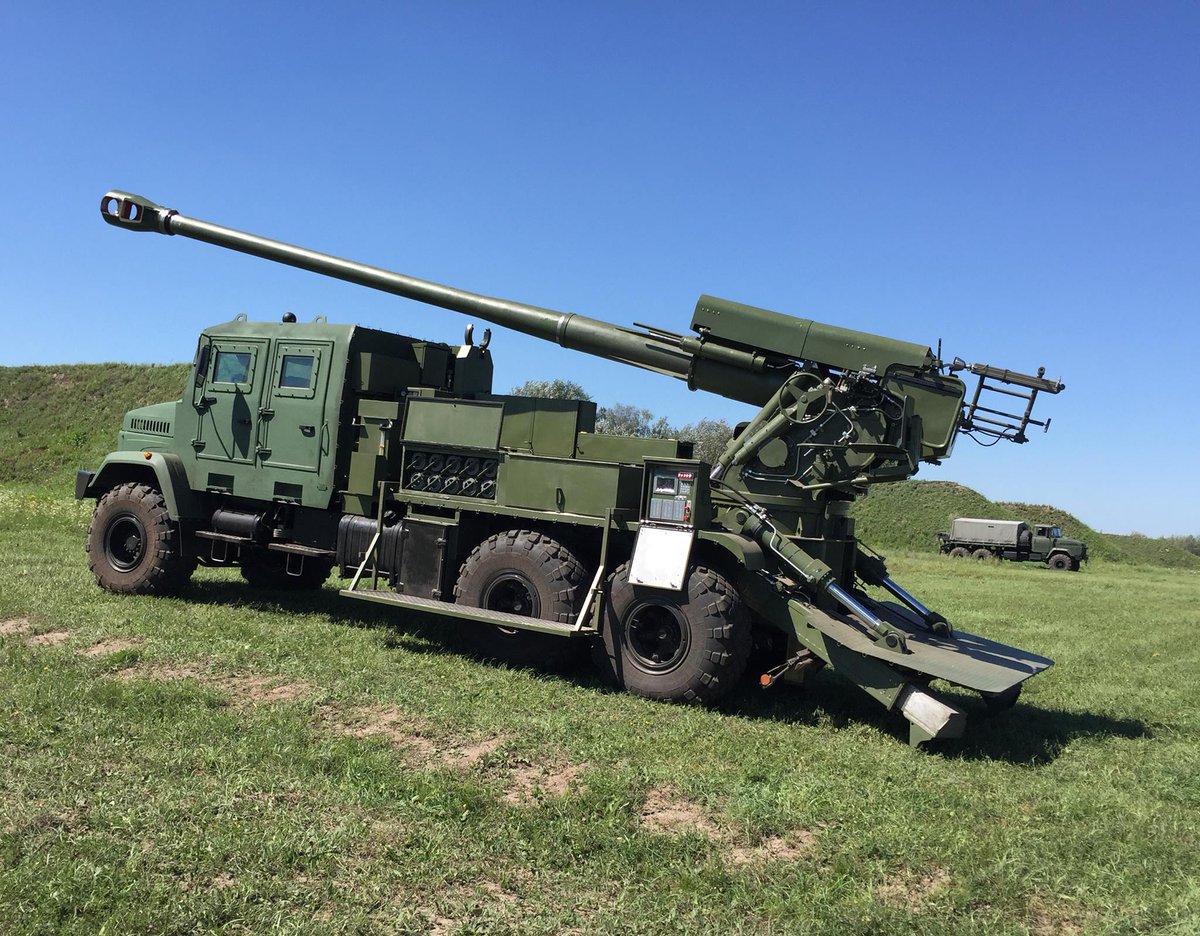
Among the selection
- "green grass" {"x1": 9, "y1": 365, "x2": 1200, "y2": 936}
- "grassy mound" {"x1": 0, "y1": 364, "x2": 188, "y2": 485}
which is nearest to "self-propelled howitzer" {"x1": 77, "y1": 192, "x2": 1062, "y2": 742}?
Answer: "green grass" {"x1": 9, "y1": 365, "x2": 1200, "y2": 936}

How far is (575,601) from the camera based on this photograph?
24.5 feet

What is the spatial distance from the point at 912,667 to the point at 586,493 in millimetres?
2869

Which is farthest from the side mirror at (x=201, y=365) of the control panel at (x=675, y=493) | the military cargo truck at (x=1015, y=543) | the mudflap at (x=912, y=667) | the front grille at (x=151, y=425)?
the military cargo truck at (x=1015, y=543)

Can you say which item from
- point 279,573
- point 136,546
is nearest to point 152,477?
point 136,546

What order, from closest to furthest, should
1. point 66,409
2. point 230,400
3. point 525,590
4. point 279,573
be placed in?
1. point 525,590
2. point 230,400
3. point 279,573
4. point 66,409

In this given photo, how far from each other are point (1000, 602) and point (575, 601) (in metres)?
13.2

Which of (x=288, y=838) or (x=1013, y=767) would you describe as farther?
(x=1013, y=767)

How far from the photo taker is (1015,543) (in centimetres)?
3838

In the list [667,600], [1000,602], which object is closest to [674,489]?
[667,600]

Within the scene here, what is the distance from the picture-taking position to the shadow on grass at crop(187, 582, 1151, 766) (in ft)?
21.2

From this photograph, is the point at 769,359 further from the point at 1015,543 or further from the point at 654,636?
the point at 1015,543

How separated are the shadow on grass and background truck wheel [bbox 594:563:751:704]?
1.04ft

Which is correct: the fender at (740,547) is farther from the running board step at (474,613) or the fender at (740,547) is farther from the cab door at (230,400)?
the cab door at (230,400)

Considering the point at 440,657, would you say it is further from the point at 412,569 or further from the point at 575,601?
the point at 575,601
